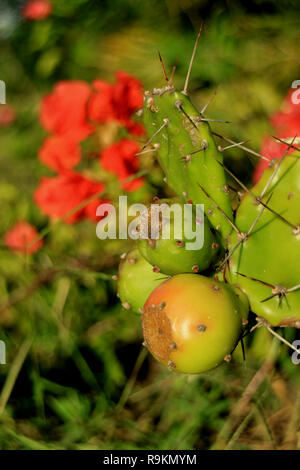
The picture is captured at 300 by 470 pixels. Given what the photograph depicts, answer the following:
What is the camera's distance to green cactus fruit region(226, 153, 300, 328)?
49cm

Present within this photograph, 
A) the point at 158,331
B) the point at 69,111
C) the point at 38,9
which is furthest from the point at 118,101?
the point at 158,331

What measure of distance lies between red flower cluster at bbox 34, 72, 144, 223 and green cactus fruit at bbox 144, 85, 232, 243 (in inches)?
20.7

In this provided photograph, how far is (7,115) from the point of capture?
5.28 ft

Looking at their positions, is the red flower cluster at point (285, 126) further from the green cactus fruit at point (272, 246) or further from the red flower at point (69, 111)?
the red flower at point (69, 111)

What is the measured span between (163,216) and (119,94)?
2.13 ft

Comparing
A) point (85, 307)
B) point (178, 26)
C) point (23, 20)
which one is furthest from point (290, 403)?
point (23, 20)

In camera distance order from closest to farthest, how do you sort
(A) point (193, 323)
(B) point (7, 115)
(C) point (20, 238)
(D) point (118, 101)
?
(A) point (193, 323) → (D) point (118, 101) → (C) point (20, 238) → (B) point (7, 115)

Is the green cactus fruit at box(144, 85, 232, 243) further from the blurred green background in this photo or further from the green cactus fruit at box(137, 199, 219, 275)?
the blurred green background

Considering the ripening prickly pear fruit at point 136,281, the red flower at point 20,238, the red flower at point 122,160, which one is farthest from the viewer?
the red flower at point 20,238

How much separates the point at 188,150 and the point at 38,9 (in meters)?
1.21

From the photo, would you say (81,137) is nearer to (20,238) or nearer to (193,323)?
(20,238)

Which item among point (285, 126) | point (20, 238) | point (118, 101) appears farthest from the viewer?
point (20, 238)

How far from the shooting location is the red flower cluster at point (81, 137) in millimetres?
1073

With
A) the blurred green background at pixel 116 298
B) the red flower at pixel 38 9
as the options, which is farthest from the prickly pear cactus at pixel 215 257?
the red flower at pixel 38 9
